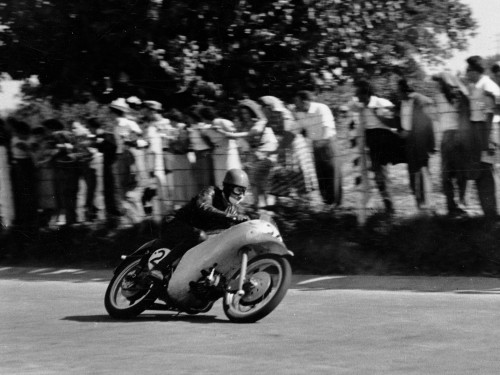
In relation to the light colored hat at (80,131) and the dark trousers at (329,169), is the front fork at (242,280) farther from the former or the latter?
the light colored hat at (80,131)

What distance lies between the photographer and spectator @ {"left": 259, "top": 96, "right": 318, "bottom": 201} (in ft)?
44.7

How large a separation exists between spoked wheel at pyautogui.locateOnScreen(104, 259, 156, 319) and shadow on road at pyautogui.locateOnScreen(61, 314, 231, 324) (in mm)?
92

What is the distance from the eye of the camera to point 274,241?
966 centimetres

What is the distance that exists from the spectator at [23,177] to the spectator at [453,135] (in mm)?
6406

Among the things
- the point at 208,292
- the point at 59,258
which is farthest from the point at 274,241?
the point at 59,258

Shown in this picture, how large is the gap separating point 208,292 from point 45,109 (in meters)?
15.8

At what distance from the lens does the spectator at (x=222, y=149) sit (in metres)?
14.2

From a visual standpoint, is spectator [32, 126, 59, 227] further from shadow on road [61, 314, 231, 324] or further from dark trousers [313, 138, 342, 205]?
shadow on road [61, 314, 231, 324]

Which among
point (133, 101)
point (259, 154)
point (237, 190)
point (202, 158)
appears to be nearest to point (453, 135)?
point (259, 154)

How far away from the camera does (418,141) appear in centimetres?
1265

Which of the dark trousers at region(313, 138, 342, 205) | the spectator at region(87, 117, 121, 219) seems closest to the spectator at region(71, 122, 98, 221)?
the spectator at region(87, 117, 121, 219)

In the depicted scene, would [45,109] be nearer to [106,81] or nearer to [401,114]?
[106,81]

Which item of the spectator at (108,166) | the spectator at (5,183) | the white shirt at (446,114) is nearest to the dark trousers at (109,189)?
the spectator at (108,166)

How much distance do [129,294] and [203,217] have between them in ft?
3.34
